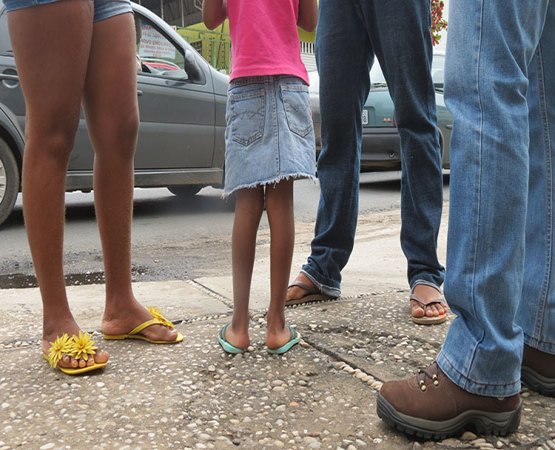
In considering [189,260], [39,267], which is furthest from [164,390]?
[189,260]

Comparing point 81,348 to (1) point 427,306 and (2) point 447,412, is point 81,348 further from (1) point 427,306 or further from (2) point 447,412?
(1) point 427,306

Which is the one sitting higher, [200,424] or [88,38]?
[88,38]

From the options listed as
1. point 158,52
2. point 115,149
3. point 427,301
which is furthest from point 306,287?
point 158,52

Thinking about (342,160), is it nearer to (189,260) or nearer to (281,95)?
(281,95)

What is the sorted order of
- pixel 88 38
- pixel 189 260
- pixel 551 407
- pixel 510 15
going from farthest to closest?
pixel 189 260
pixel 88 38
pixel 551 407
pixel 510 15

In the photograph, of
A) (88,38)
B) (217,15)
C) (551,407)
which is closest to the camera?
(551,407)

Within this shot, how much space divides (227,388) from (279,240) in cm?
49

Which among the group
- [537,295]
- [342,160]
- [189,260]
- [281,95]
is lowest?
[189,260]

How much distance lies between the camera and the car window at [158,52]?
19.7 ft

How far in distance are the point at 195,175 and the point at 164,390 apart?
15.1ft

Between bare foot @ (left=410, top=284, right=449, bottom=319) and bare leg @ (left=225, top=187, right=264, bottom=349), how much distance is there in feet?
2.26

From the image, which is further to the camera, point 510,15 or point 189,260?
point 189,260

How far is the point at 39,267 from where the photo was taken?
79.7 inches

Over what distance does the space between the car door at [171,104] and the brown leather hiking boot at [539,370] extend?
181 inches
